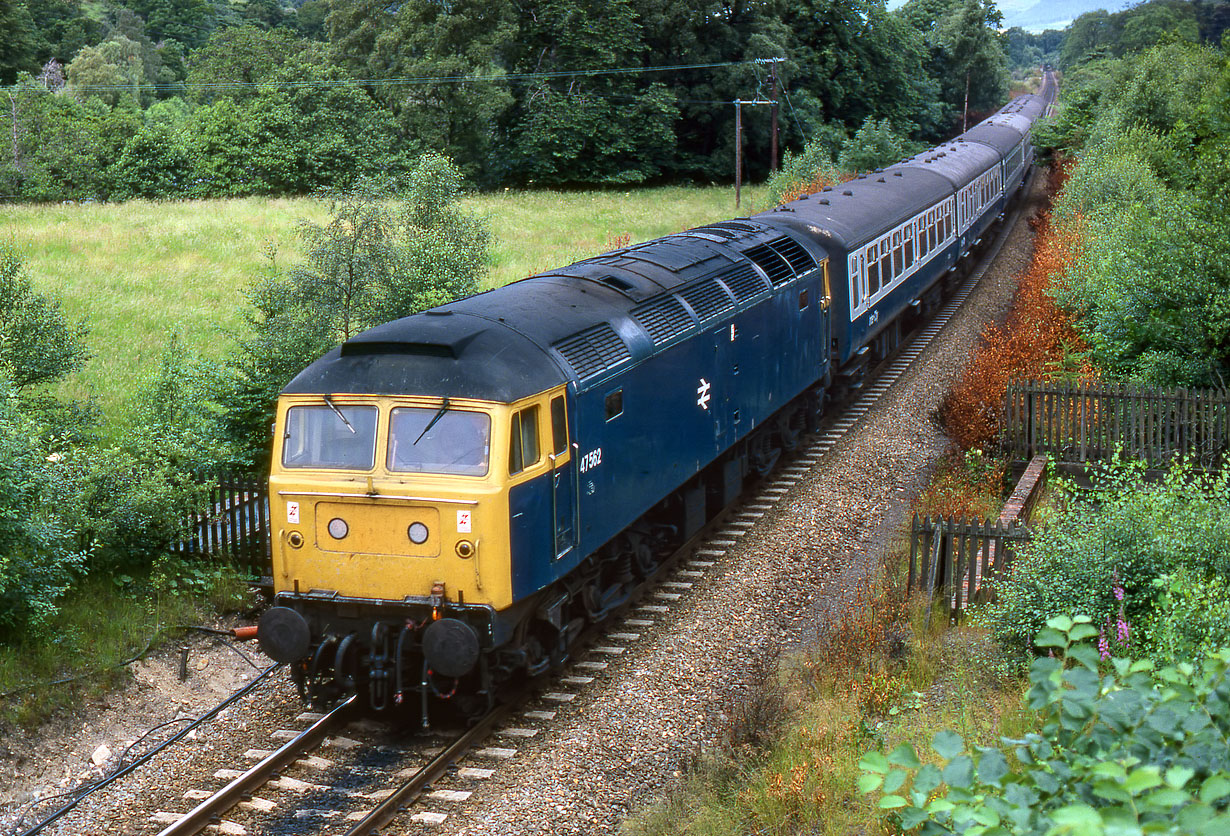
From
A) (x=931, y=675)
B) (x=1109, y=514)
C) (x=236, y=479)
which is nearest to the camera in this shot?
(x=1109, y=514)

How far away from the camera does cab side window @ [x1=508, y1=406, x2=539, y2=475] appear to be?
9.16 m

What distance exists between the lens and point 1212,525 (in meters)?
8.32

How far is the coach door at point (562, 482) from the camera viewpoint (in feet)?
31.8

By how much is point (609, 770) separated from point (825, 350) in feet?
33.3

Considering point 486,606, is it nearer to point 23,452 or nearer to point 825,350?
point 23,452

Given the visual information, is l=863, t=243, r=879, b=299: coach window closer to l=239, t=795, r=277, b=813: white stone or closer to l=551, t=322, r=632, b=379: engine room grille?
l=551, t=322, r=632, b=379: engine room grille

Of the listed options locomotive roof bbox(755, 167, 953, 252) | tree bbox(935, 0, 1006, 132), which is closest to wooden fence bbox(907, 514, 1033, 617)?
locomotive roof bbox(755, 167, 953, 252)

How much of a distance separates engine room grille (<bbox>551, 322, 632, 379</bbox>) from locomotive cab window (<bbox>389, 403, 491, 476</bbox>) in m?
1.36

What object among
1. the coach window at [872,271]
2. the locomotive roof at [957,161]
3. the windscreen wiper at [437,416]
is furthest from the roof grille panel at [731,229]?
the locomotive roof at [957,161]

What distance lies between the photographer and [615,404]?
10.8 meters

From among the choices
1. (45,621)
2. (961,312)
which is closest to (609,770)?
(45,621)

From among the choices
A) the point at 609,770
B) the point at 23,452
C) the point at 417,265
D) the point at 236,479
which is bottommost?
the point at 609,770

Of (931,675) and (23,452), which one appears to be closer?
(931,675)

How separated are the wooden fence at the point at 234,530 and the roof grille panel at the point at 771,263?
711 centimetres
